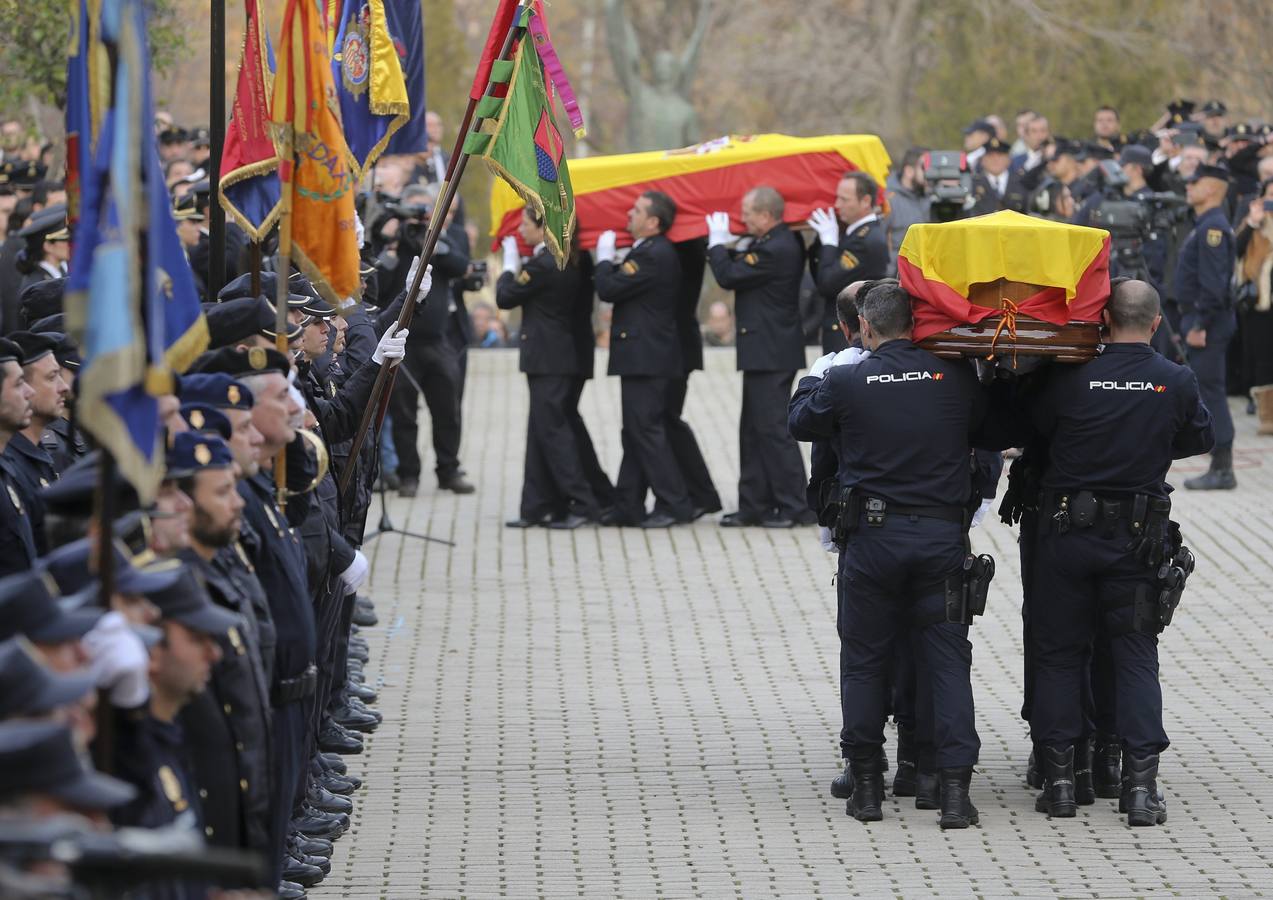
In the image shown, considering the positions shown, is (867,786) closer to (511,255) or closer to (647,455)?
(647,455)

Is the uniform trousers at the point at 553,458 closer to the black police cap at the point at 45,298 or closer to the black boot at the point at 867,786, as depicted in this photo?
the black police cap at the point at 45,298

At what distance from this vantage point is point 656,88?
32.3 m

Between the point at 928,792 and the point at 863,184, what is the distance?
5367mm

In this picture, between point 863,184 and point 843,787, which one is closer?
point 843,787

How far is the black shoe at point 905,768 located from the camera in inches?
337

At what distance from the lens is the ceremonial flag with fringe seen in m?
8.32

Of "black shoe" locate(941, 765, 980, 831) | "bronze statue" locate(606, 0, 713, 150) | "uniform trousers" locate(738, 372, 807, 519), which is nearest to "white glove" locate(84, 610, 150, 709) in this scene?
"black shoe" locate(941, 765, 980, 831)

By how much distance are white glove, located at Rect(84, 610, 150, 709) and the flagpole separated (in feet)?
12.2

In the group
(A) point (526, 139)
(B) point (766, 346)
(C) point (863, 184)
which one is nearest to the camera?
(A) point (526, 139)

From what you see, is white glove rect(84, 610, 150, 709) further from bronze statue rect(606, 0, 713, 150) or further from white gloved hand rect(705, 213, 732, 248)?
bronze statue rect(606, 0, 713, 150)

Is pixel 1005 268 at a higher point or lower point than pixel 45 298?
higher

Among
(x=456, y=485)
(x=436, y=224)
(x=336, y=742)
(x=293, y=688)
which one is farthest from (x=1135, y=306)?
(x=456, y=485)

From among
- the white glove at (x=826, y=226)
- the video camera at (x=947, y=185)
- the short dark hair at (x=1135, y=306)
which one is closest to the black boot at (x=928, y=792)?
the short dark hair at (x=1135, y=306)

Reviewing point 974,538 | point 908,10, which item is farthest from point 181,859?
point 908,10
